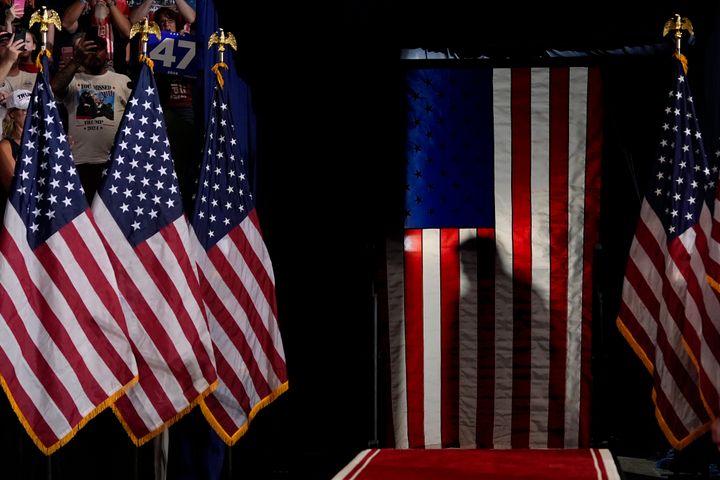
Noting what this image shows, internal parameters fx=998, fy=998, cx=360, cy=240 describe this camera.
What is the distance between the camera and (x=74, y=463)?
4945 mm

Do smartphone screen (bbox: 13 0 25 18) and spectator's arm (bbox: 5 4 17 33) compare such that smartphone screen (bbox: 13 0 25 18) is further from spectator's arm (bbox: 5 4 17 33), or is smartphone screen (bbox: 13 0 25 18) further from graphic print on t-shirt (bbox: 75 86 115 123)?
graphic print on t-shirt (bbox: 75 86 115 123)

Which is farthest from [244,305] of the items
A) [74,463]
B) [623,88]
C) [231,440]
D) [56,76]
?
[623,88]

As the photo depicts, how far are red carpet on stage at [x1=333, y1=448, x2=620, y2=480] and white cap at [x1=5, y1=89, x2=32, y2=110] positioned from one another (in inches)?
93.3

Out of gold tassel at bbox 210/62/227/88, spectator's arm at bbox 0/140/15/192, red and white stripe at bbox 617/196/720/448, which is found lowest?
red and white stripe at bbox 617/196/720/448

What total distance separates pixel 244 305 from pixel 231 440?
2.16 feet

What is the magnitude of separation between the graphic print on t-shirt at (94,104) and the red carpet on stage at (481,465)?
2.25 meters

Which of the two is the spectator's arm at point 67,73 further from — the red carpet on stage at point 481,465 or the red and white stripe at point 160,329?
the red carpet on stage at point 481,465

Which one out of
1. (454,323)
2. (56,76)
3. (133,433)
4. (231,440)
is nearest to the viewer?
(133,433)

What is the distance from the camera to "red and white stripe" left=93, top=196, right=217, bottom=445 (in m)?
4.47

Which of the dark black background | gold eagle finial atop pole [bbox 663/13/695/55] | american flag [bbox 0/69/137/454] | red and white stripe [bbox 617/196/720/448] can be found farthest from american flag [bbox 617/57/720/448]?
american flag [bbox 0/69/137/454]

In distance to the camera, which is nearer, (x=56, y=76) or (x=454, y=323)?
(x=56, y=76)

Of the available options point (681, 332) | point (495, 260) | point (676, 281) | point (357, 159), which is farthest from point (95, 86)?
point (681, 332)

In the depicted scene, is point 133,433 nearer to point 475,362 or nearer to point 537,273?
point 475,362

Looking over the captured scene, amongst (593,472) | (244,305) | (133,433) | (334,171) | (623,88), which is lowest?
(593,472)
